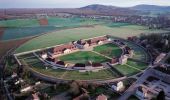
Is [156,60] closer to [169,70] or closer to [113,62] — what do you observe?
[169,70]

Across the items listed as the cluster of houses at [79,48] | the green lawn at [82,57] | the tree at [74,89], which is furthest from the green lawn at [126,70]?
the tree at [74,89]

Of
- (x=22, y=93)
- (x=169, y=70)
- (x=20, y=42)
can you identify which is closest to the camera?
(x=22, y=93)

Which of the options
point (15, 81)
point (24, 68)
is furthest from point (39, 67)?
point (15, 81)

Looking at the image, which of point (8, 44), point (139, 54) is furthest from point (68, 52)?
point (8, 44)

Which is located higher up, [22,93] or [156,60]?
[156,60]

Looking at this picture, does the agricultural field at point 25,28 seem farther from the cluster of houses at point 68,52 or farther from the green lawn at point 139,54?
the green lawn at point 139,54

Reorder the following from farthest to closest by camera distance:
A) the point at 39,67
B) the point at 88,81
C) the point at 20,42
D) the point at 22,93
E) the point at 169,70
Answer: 1. the point at 20,42
2. the point at 39,67
3. the point at 169,70
4. the point at 88,81
5. the point at 22,93
